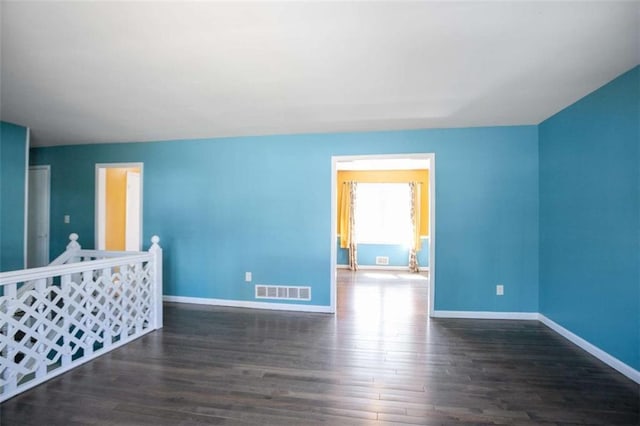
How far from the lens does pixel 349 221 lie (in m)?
6.89

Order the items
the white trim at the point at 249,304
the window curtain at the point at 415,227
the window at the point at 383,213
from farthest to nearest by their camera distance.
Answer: the window at the point at 383,213 → the window curtain at the point at 415,227 → the white trim at the point at 249,304

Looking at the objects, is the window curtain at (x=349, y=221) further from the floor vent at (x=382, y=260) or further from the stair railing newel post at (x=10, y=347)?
the stair railing newel post at (x=10, y=347)

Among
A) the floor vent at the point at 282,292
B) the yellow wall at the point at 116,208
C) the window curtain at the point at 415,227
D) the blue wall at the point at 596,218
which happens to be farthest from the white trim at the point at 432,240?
the yellow wall at the point at 116,208

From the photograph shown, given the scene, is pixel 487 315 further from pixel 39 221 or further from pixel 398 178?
pixel 39 221

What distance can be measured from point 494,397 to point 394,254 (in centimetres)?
492

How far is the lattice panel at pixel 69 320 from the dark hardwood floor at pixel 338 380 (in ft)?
0.64

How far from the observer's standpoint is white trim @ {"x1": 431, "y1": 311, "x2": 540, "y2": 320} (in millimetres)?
3426

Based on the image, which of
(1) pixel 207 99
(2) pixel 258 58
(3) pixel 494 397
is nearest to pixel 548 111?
(3) pixel 494 397

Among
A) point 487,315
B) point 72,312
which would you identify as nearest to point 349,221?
point 487,315

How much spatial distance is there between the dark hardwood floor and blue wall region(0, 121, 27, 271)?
7.46 feet

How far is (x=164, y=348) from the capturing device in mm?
2656

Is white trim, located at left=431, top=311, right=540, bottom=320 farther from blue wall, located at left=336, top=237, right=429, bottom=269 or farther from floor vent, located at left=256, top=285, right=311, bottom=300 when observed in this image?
blue wall, located at left=336, top=237, right=429, bottom=269

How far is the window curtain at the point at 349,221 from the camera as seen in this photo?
682 cm

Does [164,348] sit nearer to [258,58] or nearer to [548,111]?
[258,58]
